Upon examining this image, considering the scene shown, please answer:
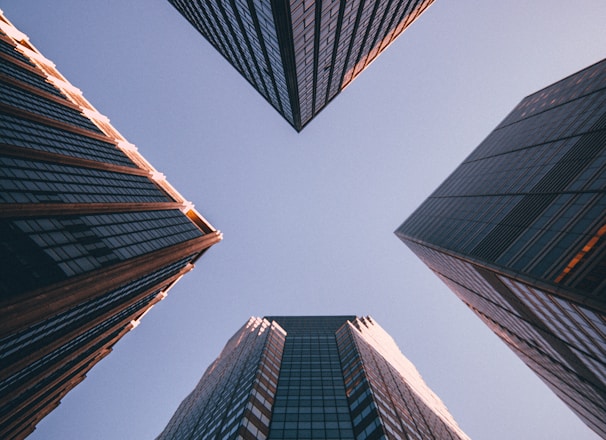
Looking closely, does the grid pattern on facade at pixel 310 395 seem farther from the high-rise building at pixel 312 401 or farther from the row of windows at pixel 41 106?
the row of windows at pixel 41 106

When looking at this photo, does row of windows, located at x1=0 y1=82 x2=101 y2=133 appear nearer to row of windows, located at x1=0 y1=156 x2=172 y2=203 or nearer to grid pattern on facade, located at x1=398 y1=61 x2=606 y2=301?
row of windows, located at x1=0 y1=156 x2=172 y2=203

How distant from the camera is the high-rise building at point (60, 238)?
80.9 ft

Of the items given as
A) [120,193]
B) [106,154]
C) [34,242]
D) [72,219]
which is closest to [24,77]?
[106,154]

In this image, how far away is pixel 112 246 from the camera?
35219 mm

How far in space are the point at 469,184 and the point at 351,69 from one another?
2805 cm

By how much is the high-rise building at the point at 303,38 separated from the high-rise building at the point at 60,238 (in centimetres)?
2551

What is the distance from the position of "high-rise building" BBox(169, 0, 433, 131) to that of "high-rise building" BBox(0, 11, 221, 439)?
83.7 feet

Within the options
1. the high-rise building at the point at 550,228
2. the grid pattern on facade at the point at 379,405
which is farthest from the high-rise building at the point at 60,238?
the high-rise building at the point at 550,228

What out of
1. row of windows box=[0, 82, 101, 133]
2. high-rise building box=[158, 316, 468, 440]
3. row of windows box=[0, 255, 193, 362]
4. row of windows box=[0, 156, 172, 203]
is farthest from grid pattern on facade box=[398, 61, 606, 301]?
row of windows box=[0, 82, 101, 133]

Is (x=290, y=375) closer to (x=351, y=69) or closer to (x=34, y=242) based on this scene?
Answer: (x=34, y=242)

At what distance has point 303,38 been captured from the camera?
32469 millimetres

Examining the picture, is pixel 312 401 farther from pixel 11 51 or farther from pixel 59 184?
pixel 11 51

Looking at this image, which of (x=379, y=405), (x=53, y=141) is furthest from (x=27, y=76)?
(x=379, y=405)

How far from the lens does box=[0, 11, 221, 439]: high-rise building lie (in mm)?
24672
